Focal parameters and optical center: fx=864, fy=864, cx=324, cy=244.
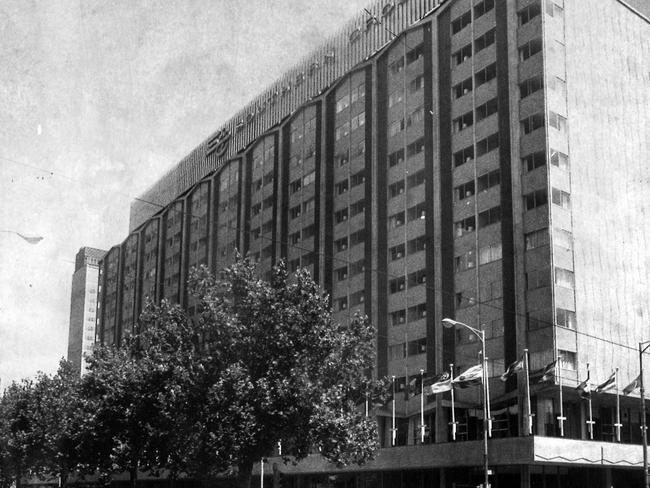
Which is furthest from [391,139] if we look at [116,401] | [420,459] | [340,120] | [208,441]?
[208,441]

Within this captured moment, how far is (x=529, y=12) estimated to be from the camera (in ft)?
213

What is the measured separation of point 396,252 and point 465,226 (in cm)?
889

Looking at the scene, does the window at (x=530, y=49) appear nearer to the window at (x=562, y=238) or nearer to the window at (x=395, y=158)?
the window at (x=562, y=238)

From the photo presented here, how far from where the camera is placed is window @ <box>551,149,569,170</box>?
201 feet

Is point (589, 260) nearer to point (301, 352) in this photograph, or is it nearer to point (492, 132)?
point (492, 132)

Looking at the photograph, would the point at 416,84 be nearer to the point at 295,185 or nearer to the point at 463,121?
the point at 463,121

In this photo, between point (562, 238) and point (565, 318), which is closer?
point (565, 318)

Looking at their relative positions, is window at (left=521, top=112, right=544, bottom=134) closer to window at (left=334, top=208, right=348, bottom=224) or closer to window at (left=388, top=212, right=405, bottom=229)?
window at (left=388, top=212, right=405, bottom=229)

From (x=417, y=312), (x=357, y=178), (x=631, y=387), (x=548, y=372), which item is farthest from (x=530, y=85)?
(x=631, y=387)

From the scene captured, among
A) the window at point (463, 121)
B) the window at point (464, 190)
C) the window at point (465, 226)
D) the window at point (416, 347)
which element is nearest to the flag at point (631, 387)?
the window at point (465, 226)

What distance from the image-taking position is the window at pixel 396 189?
245 feet

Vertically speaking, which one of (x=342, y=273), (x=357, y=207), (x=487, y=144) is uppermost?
(x=487, y=144)

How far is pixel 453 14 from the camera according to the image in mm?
72000

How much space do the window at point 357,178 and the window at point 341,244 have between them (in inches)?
204
